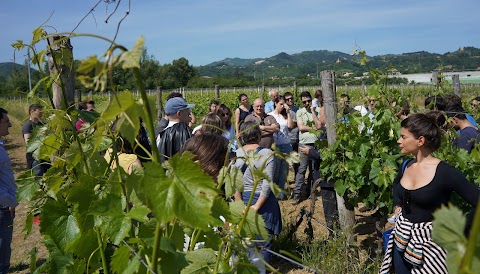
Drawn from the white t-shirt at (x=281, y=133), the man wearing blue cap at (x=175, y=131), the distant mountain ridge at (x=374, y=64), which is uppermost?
the distant mountain ridge at (x=374, y=64)

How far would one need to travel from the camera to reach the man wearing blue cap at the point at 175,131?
14.3ft

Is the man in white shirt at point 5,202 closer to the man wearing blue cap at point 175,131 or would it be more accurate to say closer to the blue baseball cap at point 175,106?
the man wearing blue cap at point 175,131

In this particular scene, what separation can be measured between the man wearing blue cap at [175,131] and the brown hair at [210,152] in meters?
1.69

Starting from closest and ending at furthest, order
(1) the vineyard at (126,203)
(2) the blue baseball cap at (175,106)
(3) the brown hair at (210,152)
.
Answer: (1) the vineyard at (126,203) → (3) the brown hair at (210,152) → (2) the blue baseball cap at (175,106)

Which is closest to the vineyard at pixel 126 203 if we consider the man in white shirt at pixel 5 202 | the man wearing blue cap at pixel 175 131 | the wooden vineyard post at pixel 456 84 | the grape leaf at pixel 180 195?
the grape leaf at pixel 180 195

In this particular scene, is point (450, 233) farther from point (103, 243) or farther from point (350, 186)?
point (350, 186)

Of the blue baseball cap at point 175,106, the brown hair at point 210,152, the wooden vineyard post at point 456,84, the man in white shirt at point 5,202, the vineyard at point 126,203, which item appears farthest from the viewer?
the wooden vineyard post at point 456,84

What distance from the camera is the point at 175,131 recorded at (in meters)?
4.41

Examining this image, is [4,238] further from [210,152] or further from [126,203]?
[126,203]

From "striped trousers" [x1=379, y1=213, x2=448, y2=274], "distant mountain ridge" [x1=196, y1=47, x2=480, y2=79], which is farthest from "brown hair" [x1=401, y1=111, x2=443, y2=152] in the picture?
"distant mountain ridge" [x1=196, y1=47, x2=480, y2=79]

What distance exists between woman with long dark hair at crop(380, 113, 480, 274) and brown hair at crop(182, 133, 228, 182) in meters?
1.23

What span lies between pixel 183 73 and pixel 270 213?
75.6 m

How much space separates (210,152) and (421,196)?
1.34 m

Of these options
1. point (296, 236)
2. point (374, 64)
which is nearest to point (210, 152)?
point (374, 64)
